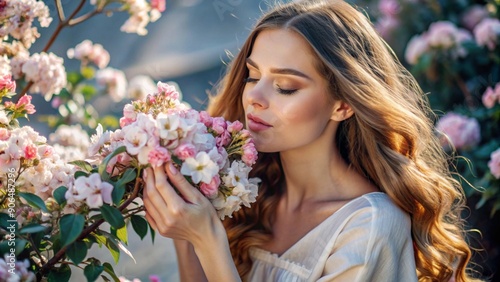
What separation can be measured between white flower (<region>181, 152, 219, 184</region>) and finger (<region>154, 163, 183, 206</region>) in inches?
2.2

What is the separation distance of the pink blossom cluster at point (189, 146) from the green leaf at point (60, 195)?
0.41 ft

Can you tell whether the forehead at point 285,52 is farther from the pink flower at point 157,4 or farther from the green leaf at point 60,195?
the green leaf at point 60,195

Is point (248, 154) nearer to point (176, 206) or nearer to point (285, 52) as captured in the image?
point (176, 206)

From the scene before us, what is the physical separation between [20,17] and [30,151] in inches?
21.0

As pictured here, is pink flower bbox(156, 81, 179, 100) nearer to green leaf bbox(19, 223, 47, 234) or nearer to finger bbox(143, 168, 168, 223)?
finger bbox(143, 168, 168, 223)

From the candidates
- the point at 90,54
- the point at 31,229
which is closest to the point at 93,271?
the point at 31,229

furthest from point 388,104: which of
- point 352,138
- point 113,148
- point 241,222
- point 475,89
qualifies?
point 475,89

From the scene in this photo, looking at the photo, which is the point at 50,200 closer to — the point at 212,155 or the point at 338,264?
the point at 212,155

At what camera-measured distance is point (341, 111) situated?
2.05m

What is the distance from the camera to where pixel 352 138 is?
214 cm

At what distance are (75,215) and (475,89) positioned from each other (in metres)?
2.91

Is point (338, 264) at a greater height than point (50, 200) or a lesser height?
lesser

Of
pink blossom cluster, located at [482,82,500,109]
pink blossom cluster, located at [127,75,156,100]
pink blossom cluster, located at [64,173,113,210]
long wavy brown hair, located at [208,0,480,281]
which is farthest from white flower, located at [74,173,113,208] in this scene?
pink blossom cluster, located at [482,82,500,109]

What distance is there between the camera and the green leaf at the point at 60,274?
59.2 inches
